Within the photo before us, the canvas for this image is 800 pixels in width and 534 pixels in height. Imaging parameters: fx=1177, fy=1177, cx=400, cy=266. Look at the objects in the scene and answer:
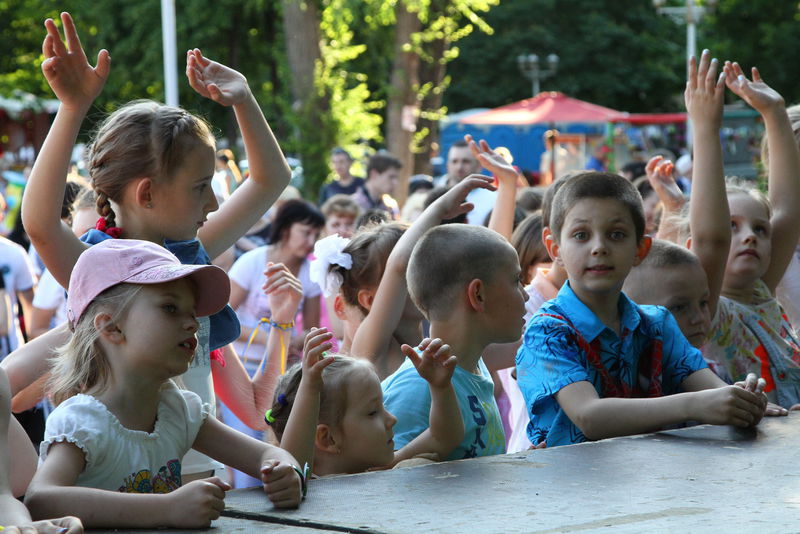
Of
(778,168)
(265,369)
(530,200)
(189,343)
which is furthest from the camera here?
(530,200)

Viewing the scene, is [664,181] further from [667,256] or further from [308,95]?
[308,95]

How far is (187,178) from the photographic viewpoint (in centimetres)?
322

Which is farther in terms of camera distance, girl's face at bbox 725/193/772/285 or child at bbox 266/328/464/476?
girl's face at bbox 725/193/772/285

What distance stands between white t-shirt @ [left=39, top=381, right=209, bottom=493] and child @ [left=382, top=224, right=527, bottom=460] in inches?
37.2

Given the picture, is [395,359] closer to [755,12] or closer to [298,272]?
[298,272]

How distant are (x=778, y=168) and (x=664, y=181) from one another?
1.92 ft

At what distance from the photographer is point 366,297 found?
4.57 meters

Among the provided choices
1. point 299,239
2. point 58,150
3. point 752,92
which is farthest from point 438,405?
point 299,239

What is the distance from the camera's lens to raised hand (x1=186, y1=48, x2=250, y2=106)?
11.5 ft

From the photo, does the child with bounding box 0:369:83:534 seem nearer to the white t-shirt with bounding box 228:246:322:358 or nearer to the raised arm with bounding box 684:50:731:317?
the raised arm with bounding box 684:50:731:317

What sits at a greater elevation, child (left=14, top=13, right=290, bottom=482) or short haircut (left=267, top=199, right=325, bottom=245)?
child (left=14, top=13, right=290, bottom=482)

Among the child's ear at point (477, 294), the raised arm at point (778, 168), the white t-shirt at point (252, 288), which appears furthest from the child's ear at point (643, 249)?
the white t-shirt at point (252, 288)

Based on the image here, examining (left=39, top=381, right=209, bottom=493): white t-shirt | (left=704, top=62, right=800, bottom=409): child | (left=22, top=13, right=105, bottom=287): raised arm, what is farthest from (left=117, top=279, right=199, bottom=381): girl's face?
(left=704, top=62, right=800, bottom=409): child

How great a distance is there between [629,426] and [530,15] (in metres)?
42.6
